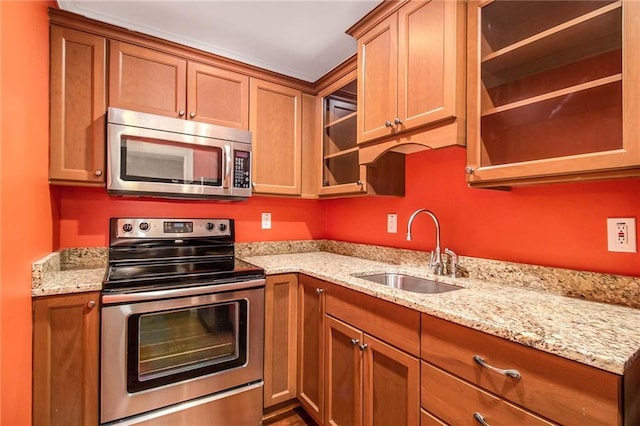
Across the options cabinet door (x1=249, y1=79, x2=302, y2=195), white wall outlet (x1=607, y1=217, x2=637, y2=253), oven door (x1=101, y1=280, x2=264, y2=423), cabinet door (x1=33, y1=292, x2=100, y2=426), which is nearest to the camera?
white wall outlet (x1=607, y1=217, x2=637, y2=253)

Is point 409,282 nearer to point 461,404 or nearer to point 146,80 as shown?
point 461,404

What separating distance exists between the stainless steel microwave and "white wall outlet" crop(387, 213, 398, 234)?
3.27 feet

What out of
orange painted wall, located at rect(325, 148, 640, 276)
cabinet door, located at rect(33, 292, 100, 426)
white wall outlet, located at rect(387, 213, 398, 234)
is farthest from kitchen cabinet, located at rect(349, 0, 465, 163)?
cabinet door, located at rect(33, 292, 100, 426)

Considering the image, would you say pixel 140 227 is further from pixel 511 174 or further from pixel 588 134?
pixel 588 134

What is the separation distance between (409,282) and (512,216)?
0.63 meters

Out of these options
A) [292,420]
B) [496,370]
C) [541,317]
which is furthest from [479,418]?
[292,420]

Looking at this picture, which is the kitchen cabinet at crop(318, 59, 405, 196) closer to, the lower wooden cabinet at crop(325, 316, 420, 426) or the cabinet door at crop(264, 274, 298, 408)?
the cabinet door at crop(264, 274, 298, 408)

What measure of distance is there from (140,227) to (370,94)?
1674 mm

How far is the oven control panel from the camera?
6.31ft

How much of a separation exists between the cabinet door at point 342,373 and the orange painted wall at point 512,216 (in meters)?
0.74

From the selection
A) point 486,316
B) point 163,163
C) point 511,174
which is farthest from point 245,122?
point 486,316

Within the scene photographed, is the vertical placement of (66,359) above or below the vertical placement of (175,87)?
below

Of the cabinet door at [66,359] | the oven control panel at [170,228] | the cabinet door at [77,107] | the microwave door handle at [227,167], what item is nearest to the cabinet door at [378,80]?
the microwave door handle at [227,167]

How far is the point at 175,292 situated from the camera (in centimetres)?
149
